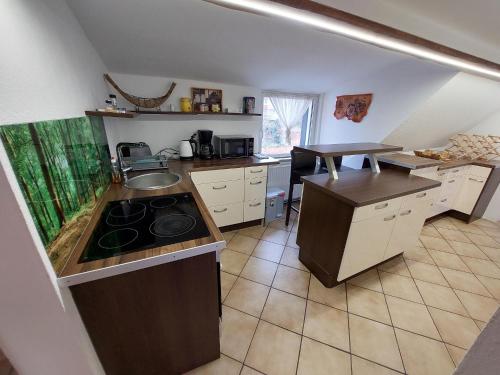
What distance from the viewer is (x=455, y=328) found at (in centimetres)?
155

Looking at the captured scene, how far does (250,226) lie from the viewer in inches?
111

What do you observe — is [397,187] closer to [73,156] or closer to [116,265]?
[116,265]

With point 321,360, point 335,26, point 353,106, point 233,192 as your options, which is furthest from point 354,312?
point 353,106

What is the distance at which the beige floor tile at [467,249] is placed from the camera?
242cm

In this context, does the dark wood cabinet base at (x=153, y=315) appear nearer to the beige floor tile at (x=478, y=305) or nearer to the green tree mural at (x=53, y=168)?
the green tree mural at (x=53, y=168)

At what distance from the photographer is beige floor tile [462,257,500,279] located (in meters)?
2.13

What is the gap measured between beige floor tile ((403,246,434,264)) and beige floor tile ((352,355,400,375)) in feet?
4.50

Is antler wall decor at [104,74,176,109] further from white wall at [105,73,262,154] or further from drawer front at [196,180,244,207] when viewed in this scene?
drawer front at [196,180,244,207]

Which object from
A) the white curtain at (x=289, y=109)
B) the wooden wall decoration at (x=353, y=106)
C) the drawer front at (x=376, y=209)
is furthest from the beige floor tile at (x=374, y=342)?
the white curtain at (x=289, y=109)

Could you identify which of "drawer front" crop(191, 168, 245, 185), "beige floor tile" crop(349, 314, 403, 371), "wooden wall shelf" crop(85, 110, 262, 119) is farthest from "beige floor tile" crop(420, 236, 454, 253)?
"wooden wall shelf" crop(85, 110, 262, 119)

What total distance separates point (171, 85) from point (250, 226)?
202cm

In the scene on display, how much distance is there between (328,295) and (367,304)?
0.31m

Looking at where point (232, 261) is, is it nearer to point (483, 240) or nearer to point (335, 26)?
point (335, 26)

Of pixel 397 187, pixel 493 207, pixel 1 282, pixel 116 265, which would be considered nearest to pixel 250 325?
pixel 116 265
